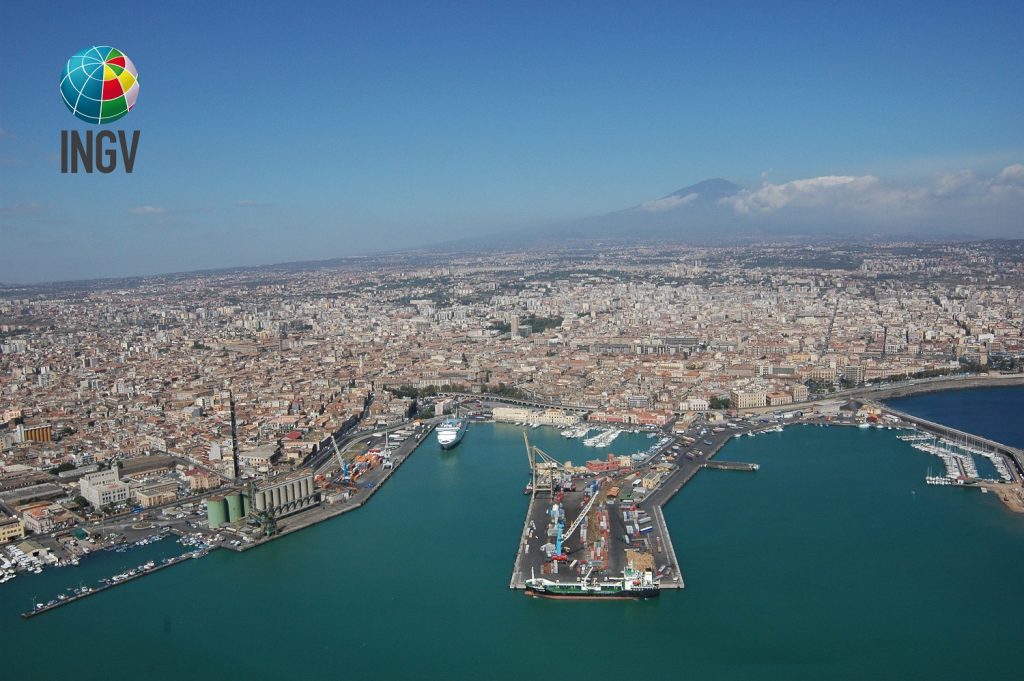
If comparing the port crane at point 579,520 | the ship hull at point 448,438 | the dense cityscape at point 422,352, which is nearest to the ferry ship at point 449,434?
the ship hull at point 448,438

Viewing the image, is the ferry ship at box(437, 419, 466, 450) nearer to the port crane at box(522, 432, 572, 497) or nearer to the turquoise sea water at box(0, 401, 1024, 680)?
the port crane at box(522, 432, 572, 497)

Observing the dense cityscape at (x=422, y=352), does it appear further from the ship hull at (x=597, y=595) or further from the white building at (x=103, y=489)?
the ship hull at (x=597, y=595)

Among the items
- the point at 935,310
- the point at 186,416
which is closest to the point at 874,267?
the point at 935,310

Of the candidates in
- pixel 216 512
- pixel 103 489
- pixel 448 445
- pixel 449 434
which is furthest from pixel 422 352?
pixel 216 512

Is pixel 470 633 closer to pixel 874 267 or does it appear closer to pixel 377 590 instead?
pixel 377 590

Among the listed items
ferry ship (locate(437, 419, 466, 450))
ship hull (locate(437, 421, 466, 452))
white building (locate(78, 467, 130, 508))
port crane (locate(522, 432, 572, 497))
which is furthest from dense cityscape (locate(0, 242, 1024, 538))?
port crane (locate(522, 432, 572, 497))

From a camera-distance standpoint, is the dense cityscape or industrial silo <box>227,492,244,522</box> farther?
the dense cityscape
